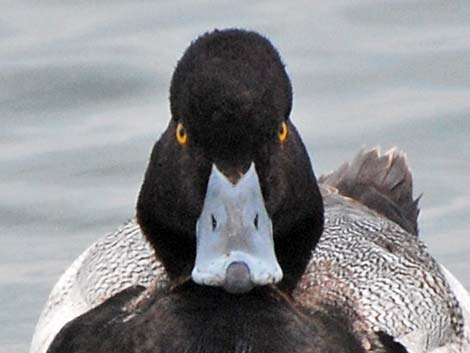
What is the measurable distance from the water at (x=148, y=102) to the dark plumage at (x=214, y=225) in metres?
2.50

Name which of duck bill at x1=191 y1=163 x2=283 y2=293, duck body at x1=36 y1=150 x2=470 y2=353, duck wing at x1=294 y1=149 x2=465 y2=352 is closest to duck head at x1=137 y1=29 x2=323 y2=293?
duck bill at x1=191 y1=163 x2=283 y2=293

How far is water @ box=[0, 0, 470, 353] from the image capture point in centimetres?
1035

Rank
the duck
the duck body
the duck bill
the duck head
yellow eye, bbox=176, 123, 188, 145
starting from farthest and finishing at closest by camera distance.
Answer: the duck body
yellow eye, bbox=176, 123, 188, 145
the duck
the duck head
the duck bill

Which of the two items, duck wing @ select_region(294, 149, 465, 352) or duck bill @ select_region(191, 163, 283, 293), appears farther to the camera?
duck wing @ select_region(294, 149, 465, 352)

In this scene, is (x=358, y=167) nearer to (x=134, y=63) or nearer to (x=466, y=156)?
(x=466, y=156)

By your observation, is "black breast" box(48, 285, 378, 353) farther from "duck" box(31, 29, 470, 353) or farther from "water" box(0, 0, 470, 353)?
"water" box(0, 0, 470, 353)

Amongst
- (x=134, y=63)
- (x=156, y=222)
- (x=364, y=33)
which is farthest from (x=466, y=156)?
(x=156, y=222)

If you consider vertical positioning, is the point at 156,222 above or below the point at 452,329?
above

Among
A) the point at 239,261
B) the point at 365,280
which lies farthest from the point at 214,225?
the point at 365,280

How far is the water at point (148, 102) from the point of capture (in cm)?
1035

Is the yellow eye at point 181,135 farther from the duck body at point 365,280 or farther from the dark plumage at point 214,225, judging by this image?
the duck body at point 365,280

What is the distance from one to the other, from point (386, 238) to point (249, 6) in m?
3.85

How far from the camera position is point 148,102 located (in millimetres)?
11328

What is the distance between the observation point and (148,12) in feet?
39.7
